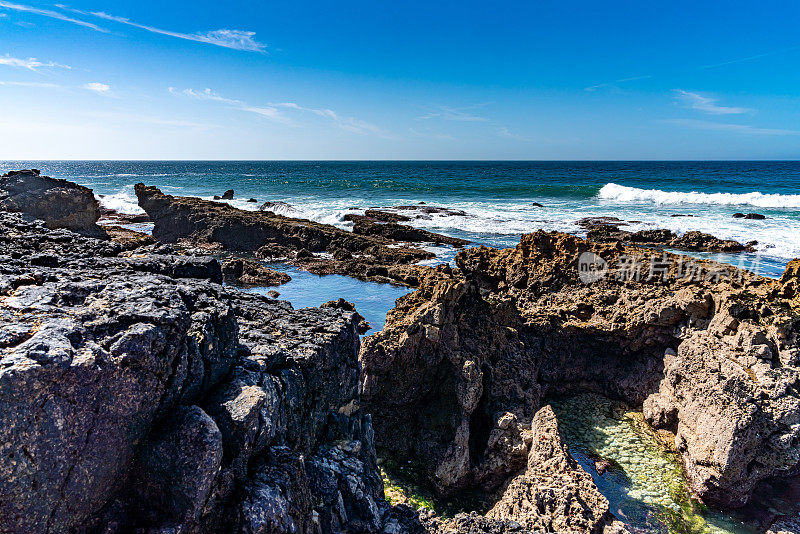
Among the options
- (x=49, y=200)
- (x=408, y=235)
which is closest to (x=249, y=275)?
(x=49, y=200)

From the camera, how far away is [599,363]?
10.4 m

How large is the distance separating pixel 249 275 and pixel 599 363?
53.6 feet

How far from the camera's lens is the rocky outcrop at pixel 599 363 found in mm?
7434

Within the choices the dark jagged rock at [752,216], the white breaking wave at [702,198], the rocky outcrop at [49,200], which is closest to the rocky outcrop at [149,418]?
the rocky outcrop at [49,200]

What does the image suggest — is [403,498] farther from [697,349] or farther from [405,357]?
[697,349]

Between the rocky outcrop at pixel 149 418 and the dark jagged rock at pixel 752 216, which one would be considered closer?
the rocky outcrop at pixel 149 418

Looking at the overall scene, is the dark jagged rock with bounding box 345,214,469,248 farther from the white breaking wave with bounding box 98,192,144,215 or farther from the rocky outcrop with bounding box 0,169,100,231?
the white breaking wave with bounding box 98,192,144,215

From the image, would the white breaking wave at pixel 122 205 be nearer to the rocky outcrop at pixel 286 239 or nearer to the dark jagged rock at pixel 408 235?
the rocky outcrop at pixel 286 239

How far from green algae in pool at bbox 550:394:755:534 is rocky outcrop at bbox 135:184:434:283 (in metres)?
12.8

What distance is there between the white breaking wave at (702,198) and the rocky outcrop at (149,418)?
61.0 meters

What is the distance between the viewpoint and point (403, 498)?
25.6 feet

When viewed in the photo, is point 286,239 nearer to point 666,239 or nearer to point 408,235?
point 408,235

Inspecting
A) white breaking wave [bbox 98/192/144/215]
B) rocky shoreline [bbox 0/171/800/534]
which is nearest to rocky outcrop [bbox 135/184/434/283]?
rocky shoreline [bbox 0/171/800/534]

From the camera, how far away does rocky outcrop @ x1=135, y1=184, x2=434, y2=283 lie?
24.1m
